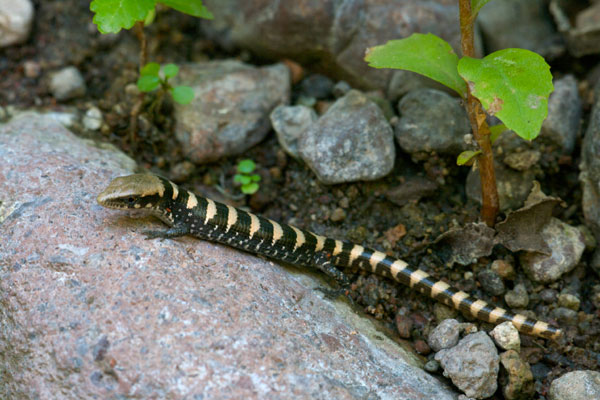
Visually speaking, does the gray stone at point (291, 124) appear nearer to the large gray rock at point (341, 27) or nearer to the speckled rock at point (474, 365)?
the large gray rock at point (341, 27)

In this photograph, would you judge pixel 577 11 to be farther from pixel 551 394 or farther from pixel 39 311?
pixel 39 311

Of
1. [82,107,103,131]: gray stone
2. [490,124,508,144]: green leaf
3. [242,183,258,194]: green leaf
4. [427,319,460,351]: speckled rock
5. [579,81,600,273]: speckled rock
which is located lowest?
[427,319,460,351]: speckled rock

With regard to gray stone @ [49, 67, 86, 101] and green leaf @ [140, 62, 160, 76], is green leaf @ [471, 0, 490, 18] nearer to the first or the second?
green leaf @ [140, 62, 160, 76]

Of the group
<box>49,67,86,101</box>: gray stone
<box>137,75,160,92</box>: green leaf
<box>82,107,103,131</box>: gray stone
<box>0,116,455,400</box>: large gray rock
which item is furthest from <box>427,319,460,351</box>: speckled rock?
<box>49,67,86,101</box>: gray stone

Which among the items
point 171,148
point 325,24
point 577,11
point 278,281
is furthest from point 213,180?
point 577,11

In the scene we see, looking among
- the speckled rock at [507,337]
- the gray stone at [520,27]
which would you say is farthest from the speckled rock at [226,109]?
the speckled rock at [507,337]
